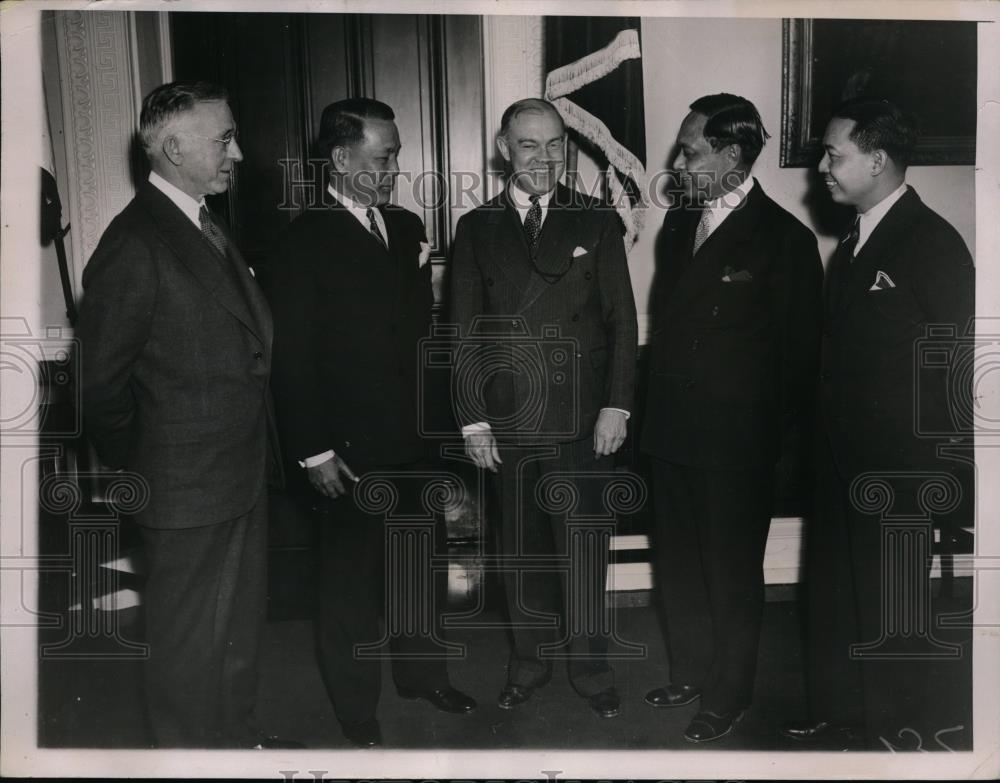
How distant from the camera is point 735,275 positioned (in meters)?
1.81

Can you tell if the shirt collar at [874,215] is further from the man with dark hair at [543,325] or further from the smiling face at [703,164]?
the man with dark hair at [543,325]

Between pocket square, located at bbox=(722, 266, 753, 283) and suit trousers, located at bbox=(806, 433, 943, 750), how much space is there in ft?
1.38

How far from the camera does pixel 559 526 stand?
6.17ft

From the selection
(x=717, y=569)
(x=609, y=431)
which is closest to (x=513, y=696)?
(x=717, y=569)

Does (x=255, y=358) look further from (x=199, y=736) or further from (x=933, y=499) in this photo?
(x=933, y=499)

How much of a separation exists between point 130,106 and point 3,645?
1262 mm

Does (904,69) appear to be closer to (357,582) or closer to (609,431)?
(609,431)

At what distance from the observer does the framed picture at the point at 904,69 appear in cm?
185

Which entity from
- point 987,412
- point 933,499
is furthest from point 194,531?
point 987,412

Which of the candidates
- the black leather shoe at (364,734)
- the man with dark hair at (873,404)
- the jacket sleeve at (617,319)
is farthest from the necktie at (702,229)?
the black leather shoe at (364,734)

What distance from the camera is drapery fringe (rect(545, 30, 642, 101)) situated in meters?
1.89

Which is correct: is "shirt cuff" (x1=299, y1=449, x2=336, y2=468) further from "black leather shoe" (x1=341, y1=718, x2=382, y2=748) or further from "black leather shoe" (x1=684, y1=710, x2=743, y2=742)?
"black leather shoe" (x1=684, y1=710, x2=743, y2=742)

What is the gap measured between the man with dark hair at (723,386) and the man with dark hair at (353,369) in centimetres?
55

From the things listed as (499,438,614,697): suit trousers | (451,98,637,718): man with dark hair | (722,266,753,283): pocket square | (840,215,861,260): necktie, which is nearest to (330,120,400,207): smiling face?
(451,98,637,718): man with dark hair
